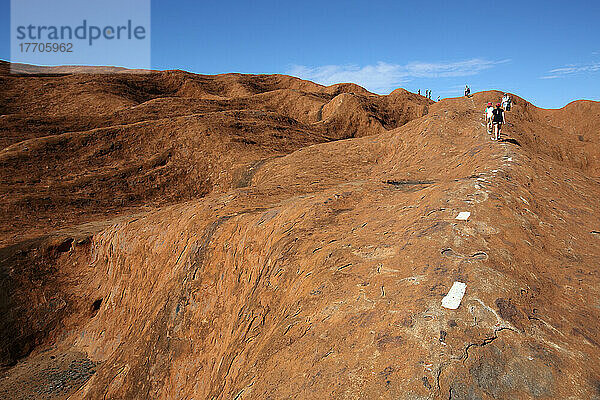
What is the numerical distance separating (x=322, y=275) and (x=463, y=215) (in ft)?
7.72

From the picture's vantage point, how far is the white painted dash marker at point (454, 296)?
12.0 feet

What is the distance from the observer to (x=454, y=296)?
3762 mm

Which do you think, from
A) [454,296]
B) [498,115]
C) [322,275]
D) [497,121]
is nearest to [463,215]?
[454,296]

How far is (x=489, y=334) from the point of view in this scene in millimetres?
3354

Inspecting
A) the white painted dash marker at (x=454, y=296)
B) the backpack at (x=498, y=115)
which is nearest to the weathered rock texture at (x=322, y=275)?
the white painted dash marker at (x=454, y=296)

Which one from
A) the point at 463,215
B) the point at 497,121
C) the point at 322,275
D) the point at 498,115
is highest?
the point at 498,115

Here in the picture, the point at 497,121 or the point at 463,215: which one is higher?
the point at 497,121

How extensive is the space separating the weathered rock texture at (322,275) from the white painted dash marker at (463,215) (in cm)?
12

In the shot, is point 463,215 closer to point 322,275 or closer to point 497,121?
point 322,275

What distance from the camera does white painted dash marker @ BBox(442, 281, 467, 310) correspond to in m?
3.65

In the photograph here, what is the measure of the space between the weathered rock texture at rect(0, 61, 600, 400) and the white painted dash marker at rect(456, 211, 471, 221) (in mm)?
121

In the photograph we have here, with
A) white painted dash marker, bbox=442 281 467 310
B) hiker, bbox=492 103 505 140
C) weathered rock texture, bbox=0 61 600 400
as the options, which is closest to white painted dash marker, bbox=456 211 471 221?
weathered rock texture, bbox=0 61 600 400

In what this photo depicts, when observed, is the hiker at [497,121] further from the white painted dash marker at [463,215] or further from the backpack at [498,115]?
the white painted dash marker at [463,215]

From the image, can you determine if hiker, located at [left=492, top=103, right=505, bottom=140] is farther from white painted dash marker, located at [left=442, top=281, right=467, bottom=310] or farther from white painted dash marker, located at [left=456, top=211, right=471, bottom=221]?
white painted dash marker, located at [left=442, top=281, right=467, bottom=310]
